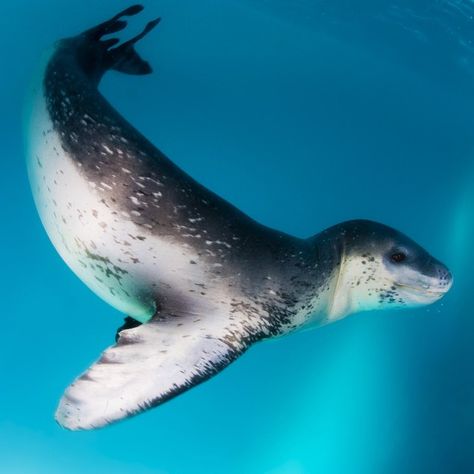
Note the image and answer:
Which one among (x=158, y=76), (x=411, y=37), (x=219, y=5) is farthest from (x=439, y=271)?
(x=411, y=37)

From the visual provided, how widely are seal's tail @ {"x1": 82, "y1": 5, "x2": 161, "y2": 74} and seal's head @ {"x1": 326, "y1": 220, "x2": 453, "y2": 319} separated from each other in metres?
1.85

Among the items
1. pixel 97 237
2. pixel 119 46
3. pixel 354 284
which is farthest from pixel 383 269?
pixel 119 46

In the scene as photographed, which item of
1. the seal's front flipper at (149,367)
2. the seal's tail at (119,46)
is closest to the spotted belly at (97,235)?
the seal's front flipper at (149,367)

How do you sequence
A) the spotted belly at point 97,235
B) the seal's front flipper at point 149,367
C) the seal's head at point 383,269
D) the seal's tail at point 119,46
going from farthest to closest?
the seal's tail at point 119,46 → the seal's head at point 383,269 → the spotted belly at point 97,235 → the seal's front flipper at point 149,367

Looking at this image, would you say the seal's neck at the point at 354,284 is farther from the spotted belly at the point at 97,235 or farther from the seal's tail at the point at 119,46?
the seal's tail at the point at 119,46

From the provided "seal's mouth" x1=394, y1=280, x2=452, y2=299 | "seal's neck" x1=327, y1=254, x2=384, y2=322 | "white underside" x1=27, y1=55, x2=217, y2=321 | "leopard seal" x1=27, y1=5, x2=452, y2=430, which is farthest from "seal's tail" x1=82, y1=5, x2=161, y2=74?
"seal's mouth" x1=394, y1=280, x2=452, y2=299

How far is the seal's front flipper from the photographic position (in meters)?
2.18

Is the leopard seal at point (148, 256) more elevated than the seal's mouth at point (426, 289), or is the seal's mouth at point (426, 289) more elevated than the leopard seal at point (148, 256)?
the seal's mouth at point (426, 289)

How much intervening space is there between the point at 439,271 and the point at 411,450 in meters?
4.23

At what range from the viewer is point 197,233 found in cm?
244

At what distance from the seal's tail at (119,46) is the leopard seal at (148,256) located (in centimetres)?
62

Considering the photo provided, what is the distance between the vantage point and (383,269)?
2926 millimetres

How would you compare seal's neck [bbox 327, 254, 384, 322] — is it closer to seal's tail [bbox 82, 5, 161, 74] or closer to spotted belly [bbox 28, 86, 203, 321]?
spotted belly [bbox 28, 86, 203, 321]

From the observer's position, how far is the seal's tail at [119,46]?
340 cm
